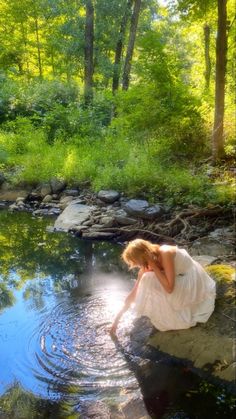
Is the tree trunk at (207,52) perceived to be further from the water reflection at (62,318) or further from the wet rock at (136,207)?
the water reflection at (62,318)

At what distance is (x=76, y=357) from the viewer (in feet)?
16.7

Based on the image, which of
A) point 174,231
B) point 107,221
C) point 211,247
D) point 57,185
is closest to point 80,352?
point 211,247

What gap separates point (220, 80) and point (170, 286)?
707 centimetres

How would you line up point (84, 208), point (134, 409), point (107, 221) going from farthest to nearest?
point (84, 208), point (107, 221), point (134, 409)

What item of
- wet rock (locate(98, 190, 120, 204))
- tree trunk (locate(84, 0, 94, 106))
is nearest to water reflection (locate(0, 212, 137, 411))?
wet rock (locate(98, 190, 120, 204))

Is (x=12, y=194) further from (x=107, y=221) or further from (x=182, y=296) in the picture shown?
(x=182, y=296)

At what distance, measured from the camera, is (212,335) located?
14.8 feet

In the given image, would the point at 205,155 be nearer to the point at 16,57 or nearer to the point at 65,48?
the point at 65,48

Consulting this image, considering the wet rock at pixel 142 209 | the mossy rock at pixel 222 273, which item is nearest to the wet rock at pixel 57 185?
the wet rock at pixel 142 209

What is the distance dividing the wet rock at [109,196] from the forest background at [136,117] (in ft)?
1.11

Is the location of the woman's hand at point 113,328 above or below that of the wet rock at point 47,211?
below

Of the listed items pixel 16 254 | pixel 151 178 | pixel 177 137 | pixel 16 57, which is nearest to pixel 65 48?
pixel 16 57

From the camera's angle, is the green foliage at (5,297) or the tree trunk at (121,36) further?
the tree trunk at (121,36)

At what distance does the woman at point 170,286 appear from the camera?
4.50 metres
